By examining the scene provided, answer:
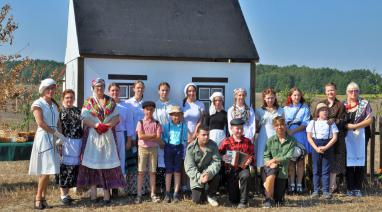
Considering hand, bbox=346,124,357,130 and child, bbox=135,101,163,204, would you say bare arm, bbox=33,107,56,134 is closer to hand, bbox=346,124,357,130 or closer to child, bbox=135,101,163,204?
child, bbox=135,101,163,204

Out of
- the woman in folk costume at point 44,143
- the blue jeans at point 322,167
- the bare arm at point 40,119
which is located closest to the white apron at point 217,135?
the blue jeans at point 322,167

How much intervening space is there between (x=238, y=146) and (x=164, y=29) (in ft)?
11.9

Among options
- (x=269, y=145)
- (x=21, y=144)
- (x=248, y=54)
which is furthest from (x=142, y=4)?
(x=269, y=145)

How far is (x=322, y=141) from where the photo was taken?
321 inches

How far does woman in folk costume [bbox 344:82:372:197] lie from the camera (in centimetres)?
834

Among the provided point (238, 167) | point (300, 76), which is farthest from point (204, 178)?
point (300, 76)

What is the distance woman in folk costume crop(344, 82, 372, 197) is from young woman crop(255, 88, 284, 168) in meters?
1.25

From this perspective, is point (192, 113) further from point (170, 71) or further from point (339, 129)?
point (339, 129)

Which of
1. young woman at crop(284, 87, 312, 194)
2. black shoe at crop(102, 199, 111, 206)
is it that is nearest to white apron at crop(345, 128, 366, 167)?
young woman at crop(284, 87, 312, 194)

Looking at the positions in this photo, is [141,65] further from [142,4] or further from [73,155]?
[73,155]

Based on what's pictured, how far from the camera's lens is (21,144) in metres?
9.53

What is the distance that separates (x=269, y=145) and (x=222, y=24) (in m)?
3.84

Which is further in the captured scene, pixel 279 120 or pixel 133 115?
pixel 133 115

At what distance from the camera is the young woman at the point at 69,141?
7.52m
